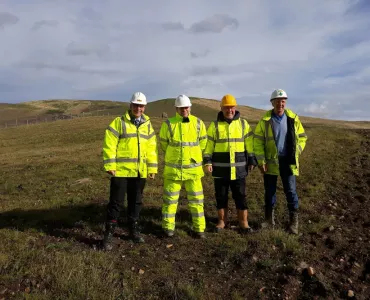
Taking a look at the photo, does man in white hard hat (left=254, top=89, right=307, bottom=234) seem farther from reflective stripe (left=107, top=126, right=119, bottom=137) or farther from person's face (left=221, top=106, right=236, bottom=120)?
reflective stripe (left=107, top=126, right=119, bottom=137)

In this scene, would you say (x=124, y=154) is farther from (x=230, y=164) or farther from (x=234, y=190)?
(x=234, y=190)

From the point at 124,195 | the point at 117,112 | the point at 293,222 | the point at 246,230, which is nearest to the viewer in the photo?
the point at 124,195

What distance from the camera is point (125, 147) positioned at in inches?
253

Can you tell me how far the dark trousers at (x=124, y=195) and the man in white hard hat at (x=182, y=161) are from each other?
604 mm

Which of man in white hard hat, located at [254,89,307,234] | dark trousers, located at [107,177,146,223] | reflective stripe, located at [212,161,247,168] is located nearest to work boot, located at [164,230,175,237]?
dark trousers, located at [107,177,146,223]

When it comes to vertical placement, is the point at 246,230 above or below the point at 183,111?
below

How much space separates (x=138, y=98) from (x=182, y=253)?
305 centimetres

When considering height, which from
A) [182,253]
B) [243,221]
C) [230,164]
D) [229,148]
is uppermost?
[229,148]

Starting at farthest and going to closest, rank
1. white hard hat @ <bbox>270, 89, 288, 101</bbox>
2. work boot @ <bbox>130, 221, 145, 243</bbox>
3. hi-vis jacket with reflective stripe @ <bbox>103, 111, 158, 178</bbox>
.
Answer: white hard hat @ <bbox>270, 89, 288, 101</bbox>, work boot @ <bbox>130, 221, 145, 243</bbox>, hi-vis jacket with reflective stripe @ <bbox>103, 111, 158, 178</bbox>

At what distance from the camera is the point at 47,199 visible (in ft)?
33.0

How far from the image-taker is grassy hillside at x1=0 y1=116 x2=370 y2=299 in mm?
4797

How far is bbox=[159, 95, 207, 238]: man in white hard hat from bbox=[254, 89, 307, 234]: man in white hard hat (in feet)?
4.60

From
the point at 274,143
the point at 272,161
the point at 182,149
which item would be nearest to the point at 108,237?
the point at 182,149

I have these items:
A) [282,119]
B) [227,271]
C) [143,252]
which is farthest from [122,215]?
[282,119]
